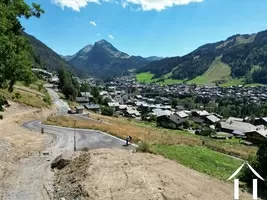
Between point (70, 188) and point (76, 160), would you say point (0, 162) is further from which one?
point (70, 188)

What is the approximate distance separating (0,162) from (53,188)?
709 cm

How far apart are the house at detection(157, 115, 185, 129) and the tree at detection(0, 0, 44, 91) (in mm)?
82474

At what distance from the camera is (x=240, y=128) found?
4131 inches

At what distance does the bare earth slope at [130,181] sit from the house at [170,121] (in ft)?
253

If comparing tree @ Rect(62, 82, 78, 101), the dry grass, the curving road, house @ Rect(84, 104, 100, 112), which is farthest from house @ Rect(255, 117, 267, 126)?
the curving road

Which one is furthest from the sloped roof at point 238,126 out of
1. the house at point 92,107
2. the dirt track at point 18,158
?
the dirt track at point 18,158

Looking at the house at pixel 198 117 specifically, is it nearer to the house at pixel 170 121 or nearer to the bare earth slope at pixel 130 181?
the house at pixel 170 121

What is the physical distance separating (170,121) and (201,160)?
7340 cm

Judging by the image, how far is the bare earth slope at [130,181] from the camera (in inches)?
690

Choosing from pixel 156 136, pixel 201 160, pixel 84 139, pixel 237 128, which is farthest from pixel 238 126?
pixel 201 160

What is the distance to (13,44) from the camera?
17.7m

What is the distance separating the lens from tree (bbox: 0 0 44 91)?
16078mm

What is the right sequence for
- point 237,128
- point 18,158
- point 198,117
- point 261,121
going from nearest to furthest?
point 18,158 < point 237,128 < point 261,121 < point 198,117

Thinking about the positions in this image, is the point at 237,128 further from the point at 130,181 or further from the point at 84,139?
the point at 130,181
